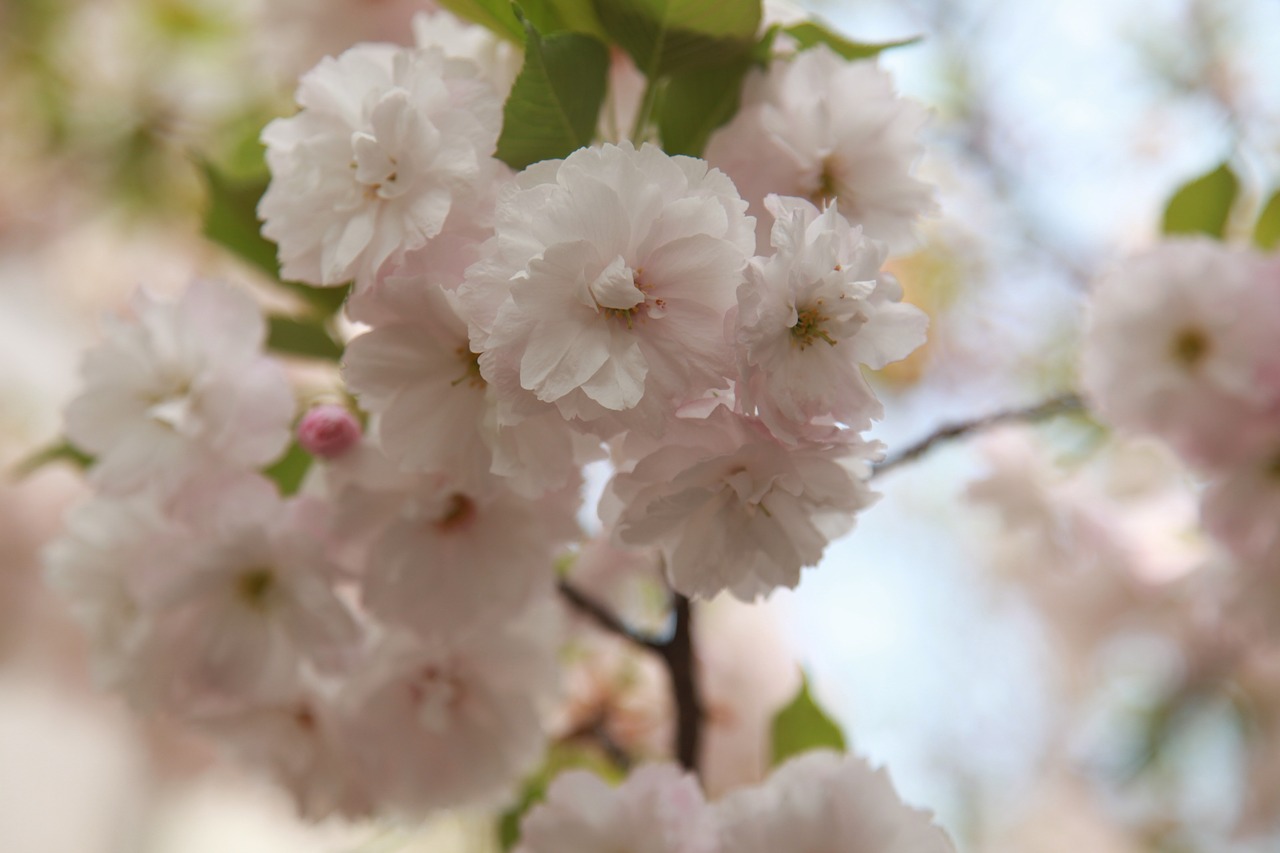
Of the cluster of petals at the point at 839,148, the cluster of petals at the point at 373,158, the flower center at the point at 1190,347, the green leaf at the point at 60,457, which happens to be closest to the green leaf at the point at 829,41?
the cluster of petals at the point at 839,148

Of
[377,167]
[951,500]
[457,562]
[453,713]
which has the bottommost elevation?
[951,500]

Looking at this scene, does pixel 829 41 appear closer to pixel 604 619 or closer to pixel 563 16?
pixel 563 16

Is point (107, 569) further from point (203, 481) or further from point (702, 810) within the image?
point (702, 810)

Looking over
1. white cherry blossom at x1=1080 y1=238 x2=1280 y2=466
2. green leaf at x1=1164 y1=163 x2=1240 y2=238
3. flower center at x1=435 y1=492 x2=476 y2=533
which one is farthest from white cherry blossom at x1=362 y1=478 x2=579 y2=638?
green leaf at x1=1164 y1=163 x2=1240 y2=238

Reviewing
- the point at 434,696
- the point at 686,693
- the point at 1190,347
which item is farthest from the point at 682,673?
the point at 1190,347

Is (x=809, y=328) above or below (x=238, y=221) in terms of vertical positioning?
above

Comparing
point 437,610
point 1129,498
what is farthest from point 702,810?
point 1129,498
